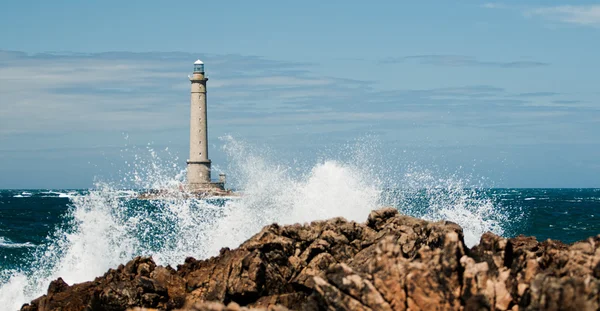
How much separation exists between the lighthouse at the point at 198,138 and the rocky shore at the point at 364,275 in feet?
152

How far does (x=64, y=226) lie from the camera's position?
140ft

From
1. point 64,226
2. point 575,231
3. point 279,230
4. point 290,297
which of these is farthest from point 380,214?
Result: point 64,226

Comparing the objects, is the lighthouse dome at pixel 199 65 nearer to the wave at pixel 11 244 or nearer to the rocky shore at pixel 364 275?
the wave at pixel 11 244

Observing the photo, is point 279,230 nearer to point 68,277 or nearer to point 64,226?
point 68,277

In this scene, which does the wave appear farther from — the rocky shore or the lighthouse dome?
the lighthouse dome

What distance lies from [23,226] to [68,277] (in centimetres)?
2143

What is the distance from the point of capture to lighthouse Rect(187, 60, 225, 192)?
61.8m

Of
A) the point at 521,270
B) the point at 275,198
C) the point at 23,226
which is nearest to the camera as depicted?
the point at 521,270

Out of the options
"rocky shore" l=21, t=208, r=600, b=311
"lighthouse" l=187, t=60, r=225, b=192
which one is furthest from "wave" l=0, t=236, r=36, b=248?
"lighthouse" l=187, t=60, r=225, b=192

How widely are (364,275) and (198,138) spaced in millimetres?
52395

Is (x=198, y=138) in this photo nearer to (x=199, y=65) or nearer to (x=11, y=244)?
(x=199, y=65)

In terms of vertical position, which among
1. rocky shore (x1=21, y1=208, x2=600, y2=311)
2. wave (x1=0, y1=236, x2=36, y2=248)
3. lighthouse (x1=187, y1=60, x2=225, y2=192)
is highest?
lighthouse (x1=187, y1=60, x2=225, y2=192)

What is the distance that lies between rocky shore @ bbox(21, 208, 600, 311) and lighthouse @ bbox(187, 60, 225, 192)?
46.2 meters

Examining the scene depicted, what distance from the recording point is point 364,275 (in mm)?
9797
